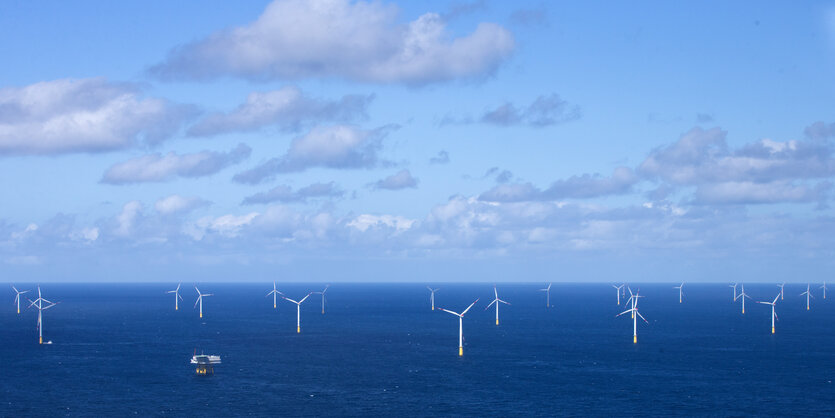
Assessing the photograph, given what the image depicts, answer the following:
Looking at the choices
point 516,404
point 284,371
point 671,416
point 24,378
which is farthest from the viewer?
point 284,371

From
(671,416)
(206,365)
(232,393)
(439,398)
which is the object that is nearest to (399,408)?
(439,398)

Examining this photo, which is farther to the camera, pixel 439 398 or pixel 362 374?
pixel 362 374

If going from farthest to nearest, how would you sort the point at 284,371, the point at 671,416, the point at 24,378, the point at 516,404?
the point at 284,371, the point at 24,378, the point at 516,404, the point at 671,416

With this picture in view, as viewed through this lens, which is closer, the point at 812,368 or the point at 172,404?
the point at 172,404

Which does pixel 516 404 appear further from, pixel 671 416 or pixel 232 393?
pixel 232 393

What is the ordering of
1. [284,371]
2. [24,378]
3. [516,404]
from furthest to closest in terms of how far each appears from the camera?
[284,371] → [24,378] → [516,404]

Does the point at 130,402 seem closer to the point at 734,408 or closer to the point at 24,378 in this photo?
the point at 24,378

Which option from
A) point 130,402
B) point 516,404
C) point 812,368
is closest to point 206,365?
point 130,402
